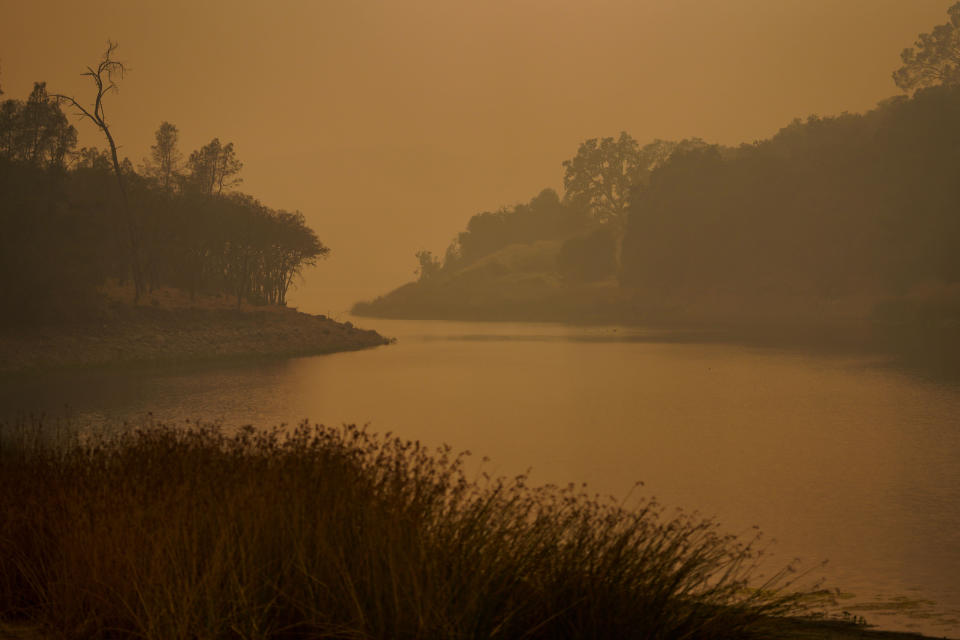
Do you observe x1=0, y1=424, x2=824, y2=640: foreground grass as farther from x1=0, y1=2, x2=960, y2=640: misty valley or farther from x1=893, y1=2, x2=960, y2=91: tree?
x1=893, y1=2, x2=960, y2=91: tree

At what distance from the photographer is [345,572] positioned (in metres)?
6.94

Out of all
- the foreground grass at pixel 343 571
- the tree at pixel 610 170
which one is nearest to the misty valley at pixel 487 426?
the foreground grass at pixel 343 571

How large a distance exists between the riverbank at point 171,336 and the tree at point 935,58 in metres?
78.8

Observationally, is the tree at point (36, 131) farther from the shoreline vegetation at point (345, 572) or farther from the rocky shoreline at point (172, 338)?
the shoreline vegetation at point (345, 572)

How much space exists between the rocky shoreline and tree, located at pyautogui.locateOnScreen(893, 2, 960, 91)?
7969cm

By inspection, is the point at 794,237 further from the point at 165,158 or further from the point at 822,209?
the point at 165,158

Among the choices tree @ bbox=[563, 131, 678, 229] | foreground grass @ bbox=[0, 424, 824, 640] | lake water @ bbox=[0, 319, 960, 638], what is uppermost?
tree @ bbox=[563, 131, 678, 229]

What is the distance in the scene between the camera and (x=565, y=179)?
550ft

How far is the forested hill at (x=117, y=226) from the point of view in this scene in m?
48.4

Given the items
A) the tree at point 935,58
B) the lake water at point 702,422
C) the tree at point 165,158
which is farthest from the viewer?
the tree at point 935,58

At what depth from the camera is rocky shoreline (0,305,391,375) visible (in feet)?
149

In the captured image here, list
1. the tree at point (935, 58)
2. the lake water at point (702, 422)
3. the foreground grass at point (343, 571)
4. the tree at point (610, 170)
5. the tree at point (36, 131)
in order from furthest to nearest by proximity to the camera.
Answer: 1. the tree at point (610, 170)
2. the tree at point (935, 58)
3. the tree at point (36, 131)
4. the lake water at point (702, 422)
5. the foreground grass at point (343, 571)

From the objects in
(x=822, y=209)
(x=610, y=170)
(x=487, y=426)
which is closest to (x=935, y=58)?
(x=822, y=209)

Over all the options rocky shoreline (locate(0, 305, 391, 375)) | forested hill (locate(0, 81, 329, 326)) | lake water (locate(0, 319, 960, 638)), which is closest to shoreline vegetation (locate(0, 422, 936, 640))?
lake water (locate(0, 319, 960, 638))
